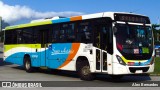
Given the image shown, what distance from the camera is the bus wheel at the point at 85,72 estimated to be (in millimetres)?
17438

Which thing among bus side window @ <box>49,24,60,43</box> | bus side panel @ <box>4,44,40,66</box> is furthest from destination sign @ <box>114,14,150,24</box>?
bus side panel @ <box>4,44,40,66</box>

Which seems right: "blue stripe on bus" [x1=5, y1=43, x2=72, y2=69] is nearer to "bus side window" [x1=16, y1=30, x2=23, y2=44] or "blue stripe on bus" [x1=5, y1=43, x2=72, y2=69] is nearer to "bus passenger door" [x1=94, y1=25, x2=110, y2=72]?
"bus side window" [x1=16, y1=30, x2=23, y2=44]

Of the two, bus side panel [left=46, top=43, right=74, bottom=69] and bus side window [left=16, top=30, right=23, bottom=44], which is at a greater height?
bus side window [left=16, top=30, right=23, bottom=44]

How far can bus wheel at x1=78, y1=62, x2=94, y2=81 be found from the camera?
17.4m

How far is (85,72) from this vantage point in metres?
17.7

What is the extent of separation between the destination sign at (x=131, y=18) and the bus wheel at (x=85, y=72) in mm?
2736

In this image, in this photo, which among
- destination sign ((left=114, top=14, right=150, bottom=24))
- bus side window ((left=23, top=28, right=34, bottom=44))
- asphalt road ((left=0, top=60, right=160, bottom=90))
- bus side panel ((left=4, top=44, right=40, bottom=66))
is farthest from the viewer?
bus side window ((left=23, top=28, right=34, bottom=44))

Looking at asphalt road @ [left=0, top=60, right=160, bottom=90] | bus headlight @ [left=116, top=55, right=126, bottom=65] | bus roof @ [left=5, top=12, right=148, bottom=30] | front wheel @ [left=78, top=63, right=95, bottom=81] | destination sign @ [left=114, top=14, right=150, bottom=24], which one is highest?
bus roof @ [left=5, top=12, right=148, bottom=30]

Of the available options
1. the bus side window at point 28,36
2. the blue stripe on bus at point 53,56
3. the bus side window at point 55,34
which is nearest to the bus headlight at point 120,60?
the blue stripe on bus at point 53,56

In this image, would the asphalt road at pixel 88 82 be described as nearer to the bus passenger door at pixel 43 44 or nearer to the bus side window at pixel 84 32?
the bus passenger door at pixel 43 44

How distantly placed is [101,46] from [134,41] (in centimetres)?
143

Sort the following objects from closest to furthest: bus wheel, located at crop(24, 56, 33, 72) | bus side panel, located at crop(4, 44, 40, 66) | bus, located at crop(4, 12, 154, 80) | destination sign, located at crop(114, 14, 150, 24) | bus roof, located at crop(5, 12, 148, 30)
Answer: bus, located at crop(4, 12, 154, 80)
destination sign, located at crop(114, 14, 150, 24)
bus roof, located at crop(5, 12, 148, 30)
bus side panel, located at crop(4, 44, 40, 66)
bus wheel, located at crop(24, 56, 33, 72)

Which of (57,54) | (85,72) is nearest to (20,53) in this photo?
(57,54)

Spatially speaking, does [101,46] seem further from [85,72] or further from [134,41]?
[85,72]
